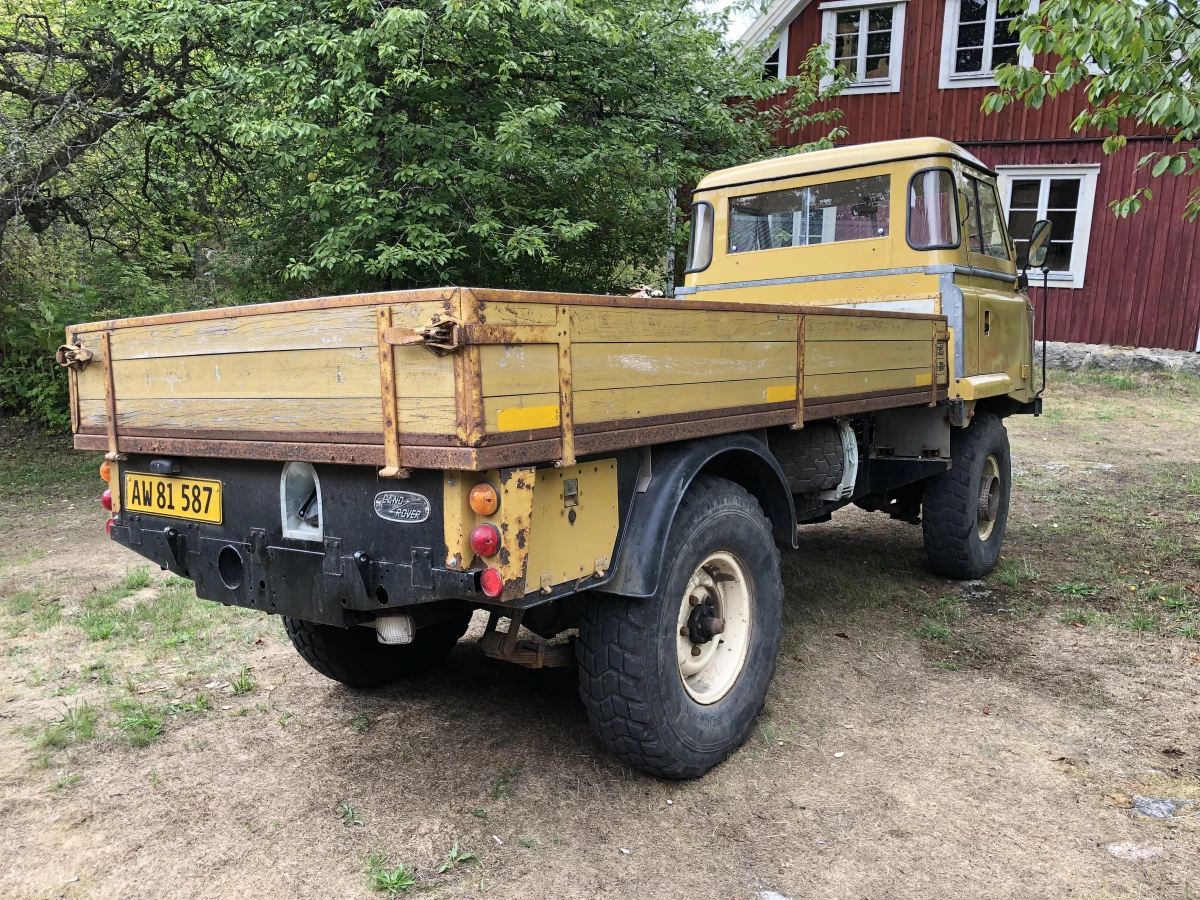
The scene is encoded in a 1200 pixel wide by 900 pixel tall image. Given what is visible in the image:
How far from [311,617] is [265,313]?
0.90 meters

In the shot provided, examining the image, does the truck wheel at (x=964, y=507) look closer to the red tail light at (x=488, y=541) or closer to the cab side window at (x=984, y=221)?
the cab side window at (x=984, y=221)

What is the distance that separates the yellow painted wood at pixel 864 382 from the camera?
3469 millimetres

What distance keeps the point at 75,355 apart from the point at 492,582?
1.89m

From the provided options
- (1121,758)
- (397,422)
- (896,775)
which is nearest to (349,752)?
(397,422)

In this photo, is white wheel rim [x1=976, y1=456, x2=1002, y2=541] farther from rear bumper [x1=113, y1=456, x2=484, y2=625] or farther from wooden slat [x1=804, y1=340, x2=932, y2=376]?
rear bumper [x1=113, y1=456, x2=484, y2=625]

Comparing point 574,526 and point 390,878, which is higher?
point 574,526

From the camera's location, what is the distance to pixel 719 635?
3.20 m

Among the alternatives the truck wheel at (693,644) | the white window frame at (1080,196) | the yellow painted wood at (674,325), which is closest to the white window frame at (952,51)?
the white window frame at (1080,196)

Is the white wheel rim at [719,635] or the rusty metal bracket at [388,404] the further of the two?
the white wheel rim at [719,635]

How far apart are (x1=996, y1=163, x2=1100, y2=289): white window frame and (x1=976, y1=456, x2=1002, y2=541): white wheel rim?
9885 millimetres

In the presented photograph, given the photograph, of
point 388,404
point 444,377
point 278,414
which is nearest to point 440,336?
point 444,377

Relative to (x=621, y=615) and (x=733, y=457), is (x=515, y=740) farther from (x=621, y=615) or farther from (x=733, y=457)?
(x=733, y=457)

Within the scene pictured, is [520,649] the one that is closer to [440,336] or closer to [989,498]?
[440,336]

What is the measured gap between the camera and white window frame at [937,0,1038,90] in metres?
14.2
